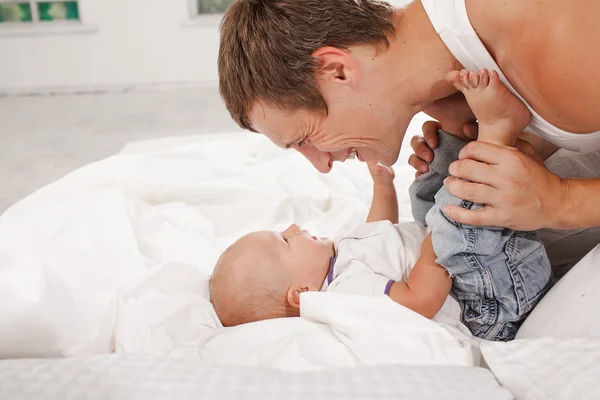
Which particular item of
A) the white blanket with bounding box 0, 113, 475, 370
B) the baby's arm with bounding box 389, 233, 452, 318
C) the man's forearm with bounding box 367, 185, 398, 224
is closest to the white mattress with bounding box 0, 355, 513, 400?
the white blanket with bounding box 0, 113, 475, 370

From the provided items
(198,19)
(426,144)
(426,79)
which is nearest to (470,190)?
(426,79)

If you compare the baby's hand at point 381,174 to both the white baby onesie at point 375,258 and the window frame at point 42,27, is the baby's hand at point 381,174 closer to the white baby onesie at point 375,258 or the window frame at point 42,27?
the white baby onesie at point 375,258

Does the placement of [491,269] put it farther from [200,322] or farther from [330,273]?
[200,322]

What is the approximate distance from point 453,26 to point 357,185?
0.98 m

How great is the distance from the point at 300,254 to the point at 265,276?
0.11m

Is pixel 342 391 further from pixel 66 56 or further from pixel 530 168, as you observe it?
pixel 66 56

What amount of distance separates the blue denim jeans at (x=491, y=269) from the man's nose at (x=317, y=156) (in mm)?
305

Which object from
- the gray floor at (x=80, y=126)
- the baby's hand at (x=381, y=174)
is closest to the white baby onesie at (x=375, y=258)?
the baby's hand at (x=381, y=174)

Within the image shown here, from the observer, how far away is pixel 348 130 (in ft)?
4.97

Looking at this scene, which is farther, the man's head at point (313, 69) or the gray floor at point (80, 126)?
the gray floor at point (80, 126)

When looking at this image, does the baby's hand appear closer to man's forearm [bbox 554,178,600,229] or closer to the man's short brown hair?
the man's short brown hair

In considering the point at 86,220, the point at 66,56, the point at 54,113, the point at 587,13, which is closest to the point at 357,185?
the point at 86,220

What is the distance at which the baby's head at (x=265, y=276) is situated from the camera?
1.55m

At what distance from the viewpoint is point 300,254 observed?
163 cm
